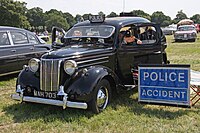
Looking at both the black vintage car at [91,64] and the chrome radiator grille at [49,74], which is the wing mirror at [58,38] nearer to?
the black vintage car at [91,64]

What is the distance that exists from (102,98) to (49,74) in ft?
3.44

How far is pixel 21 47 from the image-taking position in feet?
27.5

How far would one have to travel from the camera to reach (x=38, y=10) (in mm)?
107125

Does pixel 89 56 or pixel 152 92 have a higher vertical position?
pixel 89 56

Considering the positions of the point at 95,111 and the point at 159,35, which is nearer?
the point at 95,111

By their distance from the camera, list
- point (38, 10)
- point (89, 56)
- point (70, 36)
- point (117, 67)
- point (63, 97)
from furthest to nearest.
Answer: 1. point (38, 10)
2. point (70, 36)
3. point (117, 67)
4. point (89, 56)
5. point (63, 97)

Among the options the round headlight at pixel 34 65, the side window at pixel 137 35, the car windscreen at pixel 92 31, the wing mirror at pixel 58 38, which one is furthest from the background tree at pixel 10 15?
the round headlight at pixel 34 65

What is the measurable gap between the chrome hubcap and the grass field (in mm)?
134

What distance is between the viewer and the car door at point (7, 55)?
7.76m

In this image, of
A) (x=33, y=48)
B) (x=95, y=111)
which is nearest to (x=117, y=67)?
(x=95, y=111)

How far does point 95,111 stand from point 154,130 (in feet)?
3.73

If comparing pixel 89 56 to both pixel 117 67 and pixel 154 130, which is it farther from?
pixel 154 130

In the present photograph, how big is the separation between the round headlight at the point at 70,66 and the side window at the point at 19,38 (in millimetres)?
4013

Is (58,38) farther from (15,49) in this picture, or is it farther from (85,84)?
(85,84)
